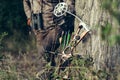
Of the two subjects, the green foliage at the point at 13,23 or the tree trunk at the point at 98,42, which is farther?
the green foliage at the point at 13,23

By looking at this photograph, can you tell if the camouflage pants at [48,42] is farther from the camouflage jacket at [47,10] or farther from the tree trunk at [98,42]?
the tree trunk at [98,42]

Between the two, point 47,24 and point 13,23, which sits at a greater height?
point 47,24

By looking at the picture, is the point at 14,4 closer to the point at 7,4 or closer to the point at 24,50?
the point at 7,4

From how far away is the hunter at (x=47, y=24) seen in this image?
5059mm

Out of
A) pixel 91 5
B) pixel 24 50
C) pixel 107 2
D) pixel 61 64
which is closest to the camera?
pixel 107 2

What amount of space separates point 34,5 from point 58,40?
571 millimetres

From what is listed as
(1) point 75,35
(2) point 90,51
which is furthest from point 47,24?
(2) point 90,51

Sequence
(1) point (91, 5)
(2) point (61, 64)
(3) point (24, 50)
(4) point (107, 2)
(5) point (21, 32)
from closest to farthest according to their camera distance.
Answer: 1. (4) point (107, 2)
2. (1) point (91, 5)
3. (2) point (61, 64)
4. (3) point (24, 50)
5. (5) point (21, 32)

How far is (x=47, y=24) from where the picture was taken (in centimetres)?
512

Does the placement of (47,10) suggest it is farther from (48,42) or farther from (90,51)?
(90,51)

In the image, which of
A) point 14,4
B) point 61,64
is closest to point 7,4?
point 14,4

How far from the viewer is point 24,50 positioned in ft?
22.3

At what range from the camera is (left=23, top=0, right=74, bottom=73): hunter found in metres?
5.06

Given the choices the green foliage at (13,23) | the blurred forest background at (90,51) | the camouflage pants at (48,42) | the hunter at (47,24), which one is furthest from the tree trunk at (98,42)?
the green foliage at (13,23)
